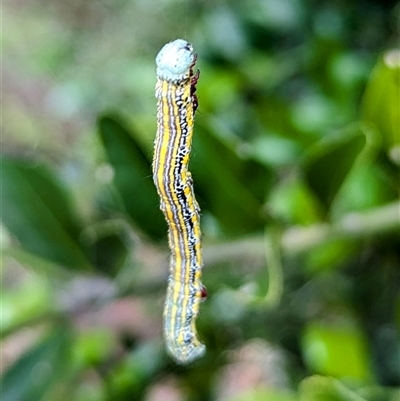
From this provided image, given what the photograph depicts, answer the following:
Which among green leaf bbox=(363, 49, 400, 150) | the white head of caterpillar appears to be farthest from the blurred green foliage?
the white head of caterpillar

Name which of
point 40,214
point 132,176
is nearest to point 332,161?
point 132,176

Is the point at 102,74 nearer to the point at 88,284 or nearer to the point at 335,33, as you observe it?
the point at 335,33

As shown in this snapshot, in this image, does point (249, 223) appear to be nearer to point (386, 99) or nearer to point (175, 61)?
point (386, 99)

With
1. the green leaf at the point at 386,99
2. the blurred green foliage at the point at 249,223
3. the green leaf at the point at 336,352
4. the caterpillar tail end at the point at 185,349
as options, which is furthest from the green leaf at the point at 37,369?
the green leaf at the point at 386,99

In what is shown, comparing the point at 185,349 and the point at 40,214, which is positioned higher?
the point at 40,214

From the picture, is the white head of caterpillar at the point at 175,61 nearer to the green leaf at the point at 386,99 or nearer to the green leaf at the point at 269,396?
the green leaf at the point at 386,99

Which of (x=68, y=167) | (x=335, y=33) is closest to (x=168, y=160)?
(x=335, y=33)
